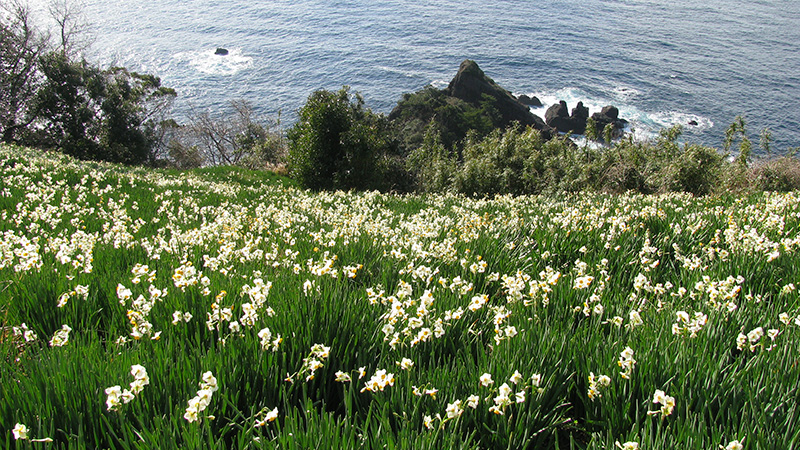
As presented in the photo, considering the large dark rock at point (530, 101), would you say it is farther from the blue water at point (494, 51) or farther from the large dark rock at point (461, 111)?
the large dark rock at point (461, 111)

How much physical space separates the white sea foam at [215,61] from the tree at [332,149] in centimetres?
5733

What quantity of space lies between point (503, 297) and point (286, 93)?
65893 millimetres

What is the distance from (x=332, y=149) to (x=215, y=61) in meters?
65.6

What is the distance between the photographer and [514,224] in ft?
18.0

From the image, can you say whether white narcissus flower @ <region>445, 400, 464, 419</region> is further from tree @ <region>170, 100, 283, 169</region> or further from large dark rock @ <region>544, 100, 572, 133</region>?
large dark rock @ <region>544, 100, 572, 133</region>

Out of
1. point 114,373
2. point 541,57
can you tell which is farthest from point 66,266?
point 541,57

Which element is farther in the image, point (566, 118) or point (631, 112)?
point (631, 112)

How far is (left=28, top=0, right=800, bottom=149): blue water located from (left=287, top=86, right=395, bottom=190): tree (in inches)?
1398

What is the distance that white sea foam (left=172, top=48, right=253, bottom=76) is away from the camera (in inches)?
2854

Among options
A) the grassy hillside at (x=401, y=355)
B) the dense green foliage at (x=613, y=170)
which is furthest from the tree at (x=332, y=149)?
the grassy hillside at (x=401, y=355)

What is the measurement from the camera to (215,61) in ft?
250

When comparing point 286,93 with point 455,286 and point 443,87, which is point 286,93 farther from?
point 455,286

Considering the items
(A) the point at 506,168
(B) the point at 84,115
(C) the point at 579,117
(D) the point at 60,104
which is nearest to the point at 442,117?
(C) the point at 579,117

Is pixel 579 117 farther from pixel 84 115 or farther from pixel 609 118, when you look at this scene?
pixel 84 115
